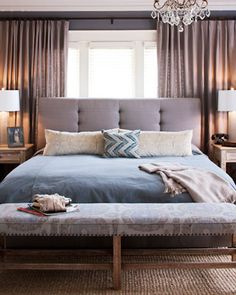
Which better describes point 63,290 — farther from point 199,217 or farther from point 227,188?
point 227,188

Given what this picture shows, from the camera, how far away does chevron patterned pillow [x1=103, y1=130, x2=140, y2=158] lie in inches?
184

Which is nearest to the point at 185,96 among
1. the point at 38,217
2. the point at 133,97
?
the point at 133,97

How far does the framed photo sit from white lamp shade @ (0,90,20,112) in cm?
27

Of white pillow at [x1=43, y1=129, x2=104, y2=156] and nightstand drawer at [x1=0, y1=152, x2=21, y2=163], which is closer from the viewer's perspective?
white pillow at [x1=43, y1=129, x2=104, y2=156]

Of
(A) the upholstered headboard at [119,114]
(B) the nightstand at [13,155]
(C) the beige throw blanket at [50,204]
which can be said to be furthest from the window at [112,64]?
(C) the beige throw blanket at [50,204]

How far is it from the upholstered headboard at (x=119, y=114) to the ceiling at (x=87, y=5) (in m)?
1.19

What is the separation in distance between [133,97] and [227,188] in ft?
8.42

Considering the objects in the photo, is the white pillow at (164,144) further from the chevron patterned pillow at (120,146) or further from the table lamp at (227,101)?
the table lamp at (227,101)

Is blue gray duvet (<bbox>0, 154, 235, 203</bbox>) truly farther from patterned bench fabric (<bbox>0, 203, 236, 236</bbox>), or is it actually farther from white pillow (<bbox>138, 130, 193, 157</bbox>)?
white pillow (<bbox>138, 130, 193, 157</bbox>)

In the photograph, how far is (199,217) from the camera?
2.88 meters

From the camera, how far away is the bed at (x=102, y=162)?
3404 millimetres

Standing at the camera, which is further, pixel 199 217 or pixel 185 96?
pixel 185 96

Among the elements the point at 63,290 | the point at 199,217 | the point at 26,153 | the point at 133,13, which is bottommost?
the point at 63,290

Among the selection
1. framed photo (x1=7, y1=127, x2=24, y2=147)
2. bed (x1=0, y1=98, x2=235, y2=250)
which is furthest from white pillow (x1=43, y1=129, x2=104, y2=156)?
framed photo (x1=7, y1=127, x2=24, y2=147)
